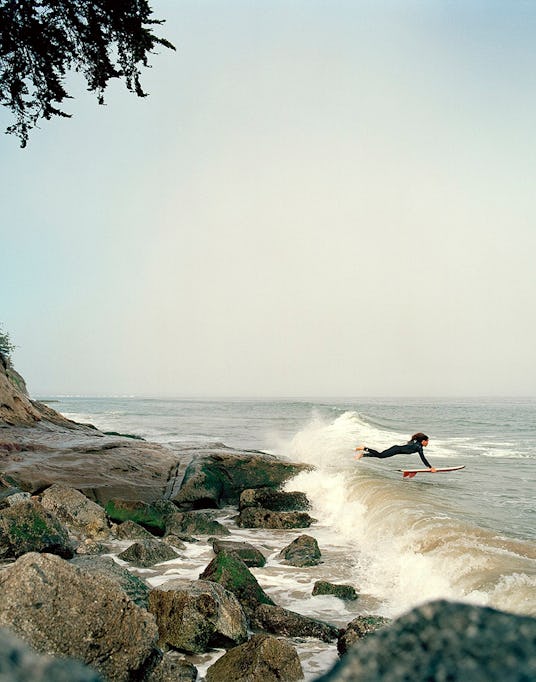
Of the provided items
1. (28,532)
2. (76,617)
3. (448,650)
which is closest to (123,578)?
(76,617)

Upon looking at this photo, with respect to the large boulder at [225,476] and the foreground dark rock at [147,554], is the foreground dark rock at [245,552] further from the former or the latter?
the large boulder at [225,476]

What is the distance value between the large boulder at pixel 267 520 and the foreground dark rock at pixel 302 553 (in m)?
2.08

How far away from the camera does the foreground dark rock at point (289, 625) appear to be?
18.2 feet

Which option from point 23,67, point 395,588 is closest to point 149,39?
point 23,67

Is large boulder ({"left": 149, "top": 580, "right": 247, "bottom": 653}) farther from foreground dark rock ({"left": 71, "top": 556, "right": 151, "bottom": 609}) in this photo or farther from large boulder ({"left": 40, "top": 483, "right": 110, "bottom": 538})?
large boulder ({"left": 40, "top": 483, "right": 110, "bottom": 538})

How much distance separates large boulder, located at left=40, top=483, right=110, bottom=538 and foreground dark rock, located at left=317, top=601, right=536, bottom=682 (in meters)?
9.32

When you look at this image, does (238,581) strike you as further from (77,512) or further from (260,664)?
(77,512)

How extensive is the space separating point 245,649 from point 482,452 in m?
22.4

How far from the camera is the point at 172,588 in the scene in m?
5.23

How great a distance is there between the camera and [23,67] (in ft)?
31.3

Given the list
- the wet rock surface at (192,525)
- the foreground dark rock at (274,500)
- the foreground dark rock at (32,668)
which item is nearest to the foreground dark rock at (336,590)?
the wet rock surface at (192,525)

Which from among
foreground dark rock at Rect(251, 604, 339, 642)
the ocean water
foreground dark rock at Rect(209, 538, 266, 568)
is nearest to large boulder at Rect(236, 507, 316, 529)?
the ocean water

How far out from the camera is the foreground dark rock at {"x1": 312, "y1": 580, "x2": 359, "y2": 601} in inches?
273

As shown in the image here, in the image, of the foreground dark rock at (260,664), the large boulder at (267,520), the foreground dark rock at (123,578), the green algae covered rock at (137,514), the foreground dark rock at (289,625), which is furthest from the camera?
the large boulder at (267,520)
